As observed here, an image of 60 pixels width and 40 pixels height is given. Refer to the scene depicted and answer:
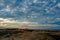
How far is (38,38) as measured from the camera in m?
4.21

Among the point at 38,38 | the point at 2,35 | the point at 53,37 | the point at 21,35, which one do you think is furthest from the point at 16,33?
the point at 53,37

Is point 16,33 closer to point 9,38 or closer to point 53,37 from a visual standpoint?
point 9,38

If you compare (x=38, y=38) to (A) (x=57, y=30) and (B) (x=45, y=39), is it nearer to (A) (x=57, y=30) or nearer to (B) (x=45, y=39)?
(B) (x=45, y=39)

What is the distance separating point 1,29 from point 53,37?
1.89m

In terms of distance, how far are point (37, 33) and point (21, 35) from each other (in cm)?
58

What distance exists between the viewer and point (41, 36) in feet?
14.0

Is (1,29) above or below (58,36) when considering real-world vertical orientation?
above

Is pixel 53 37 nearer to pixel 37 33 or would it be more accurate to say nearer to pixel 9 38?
pixel 37 33

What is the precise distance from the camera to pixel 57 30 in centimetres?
466

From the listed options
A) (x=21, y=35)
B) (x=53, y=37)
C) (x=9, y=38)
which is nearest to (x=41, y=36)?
(x=53, y=37)

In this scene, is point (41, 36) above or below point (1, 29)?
below

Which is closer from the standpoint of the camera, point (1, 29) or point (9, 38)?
point (9, 38)

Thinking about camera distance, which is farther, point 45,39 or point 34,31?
point 34,31

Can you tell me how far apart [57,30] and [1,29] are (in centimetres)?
209
